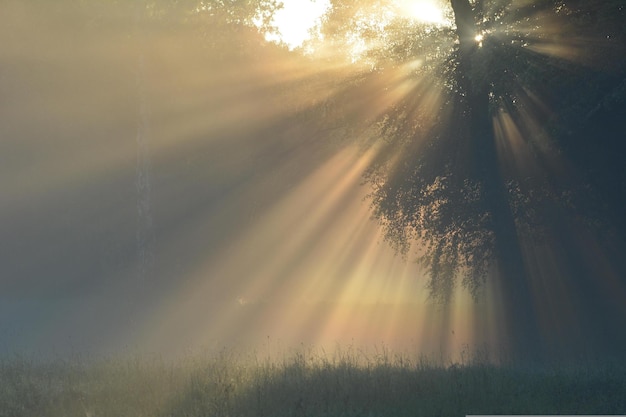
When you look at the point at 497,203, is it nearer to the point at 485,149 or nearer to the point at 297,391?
the point at 485,149

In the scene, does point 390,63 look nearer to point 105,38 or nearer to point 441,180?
point 441,180

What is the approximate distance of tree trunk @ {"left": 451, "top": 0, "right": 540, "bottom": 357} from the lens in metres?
25.1

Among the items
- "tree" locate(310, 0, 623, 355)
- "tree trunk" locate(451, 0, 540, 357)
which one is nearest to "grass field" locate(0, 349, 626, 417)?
"tree" locate(310, 0, 623, 355)

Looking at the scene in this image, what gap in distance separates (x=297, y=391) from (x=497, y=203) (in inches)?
538

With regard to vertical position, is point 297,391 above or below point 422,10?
below

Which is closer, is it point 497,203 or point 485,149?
point 497,203

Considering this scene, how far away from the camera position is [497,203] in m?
25.2

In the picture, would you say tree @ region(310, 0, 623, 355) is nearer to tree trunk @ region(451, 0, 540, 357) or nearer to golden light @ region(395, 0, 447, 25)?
tree trunk @ region(451, 0, 540, 357)

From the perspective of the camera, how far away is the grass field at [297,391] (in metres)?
12.0

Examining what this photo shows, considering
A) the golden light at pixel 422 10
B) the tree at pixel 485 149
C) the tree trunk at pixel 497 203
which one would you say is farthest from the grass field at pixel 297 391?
the golden light at pixel 422 10

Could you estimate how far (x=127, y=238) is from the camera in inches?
1387

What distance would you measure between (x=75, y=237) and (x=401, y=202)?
48.6 feet

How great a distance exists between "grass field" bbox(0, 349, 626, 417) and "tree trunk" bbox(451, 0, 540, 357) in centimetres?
967

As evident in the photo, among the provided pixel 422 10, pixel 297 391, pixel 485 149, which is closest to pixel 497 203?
pixel 485 149
